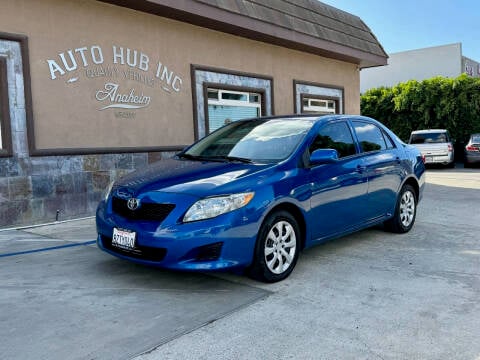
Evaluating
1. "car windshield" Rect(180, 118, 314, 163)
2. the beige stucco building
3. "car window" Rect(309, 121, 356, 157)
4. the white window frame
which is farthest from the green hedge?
"car windshield" Rect(180, 118, 314, 163)

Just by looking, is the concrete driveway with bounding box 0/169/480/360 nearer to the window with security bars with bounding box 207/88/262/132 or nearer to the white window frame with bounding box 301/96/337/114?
the window with security bars with bounding box 207/88/262/132

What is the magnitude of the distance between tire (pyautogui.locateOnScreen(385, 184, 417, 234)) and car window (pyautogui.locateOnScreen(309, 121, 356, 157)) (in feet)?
4.32

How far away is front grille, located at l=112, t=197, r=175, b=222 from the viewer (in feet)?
13.1

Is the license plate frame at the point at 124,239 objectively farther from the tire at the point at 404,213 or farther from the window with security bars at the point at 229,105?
the window with security bars at the point at 229,105

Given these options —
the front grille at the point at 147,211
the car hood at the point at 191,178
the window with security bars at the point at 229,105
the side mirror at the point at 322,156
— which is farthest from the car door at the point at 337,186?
the window with security bars at the point at 229,105

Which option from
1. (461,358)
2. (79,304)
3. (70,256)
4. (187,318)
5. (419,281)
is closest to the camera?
(461,358)

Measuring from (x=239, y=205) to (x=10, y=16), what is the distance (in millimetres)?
5514

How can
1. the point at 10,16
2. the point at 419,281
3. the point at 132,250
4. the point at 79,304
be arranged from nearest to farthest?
the point at 79,304 < the point at 132,250 < the point at 419,281 < the point at 10,16

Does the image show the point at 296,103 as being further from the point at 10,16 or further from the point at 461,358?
the point at 461,358

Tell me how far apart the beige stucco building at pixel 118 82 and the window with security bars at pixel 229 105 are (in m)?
0.03

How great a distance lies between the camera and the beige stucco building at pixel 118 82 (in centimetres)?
730

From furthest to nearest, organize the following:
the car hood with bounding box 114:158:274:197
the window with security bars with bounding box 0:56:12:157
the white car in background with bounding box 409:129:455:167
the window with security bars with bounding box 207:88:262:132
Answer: the white car in background with bounding box 409:129:455:167 < the window with security bars with bounding box 207:88:262:132 < the window with security bars with bounding box 0:56:12:157 < the car hood with bounding box 114:158:274:197

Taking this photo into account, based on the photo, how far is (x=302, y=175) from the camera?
4.61 metres

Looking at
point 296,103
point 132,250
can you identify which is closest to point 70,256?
point 132,250
